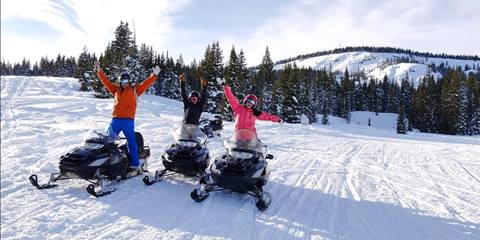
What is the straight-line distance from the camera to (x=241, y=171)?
6.83m

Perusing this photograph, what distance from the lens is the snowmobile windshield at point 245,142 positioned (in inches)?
284

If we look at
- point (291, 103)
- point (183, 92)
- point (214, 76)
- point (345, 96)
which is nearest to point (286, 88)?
point (291, 103)

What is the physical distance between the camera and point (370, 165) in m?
12.0

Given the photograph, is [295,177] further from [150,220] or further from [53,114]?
[53,114]

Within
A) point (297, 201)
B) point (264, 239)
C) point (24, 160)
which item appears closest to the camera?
point (264, 239)

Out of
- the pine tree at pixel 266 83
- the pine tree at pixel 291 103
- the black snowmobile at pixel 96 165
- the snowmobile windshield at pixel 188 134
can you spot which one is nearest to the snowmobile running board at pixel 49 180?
the black snowmobile at pixel 96 165

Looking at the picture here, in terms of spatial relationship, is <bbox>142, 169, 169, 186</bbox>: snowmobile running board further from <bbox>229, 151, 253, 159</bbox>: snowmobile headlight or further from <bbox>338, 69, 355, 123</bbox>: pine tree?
<bbox>338, 69, 355, 123</bbox>: pine tree

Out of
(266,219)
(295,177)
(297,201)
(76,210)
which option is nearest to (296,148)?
(295,177)

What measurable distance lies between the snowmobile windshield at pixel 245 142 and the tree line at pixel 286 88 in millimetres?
10820

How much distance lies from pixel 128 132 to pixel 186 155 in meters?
1.24

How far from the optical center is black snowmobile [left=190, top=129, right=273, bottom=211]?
22.2 ft

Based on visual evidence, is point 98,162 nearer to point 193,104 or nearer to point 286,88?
point 193,104

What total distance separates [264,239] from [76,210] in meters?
2.96

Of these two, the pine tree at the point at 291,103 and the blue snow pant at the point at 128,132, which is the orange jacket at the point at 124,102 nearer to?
the blue snow pant at the point at 128,132
